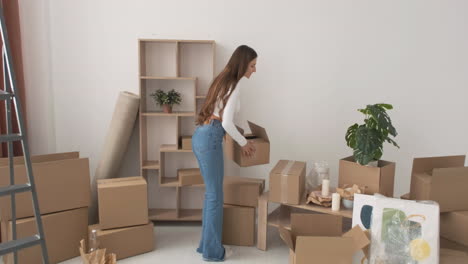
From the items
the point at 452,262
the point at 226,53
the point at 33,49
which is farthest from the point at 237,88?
the point at 33,49

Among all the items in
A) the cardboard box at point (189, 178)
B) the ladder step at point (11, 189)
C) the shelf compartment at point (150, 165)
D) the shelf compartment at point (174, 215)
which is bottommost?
the shelf compartment at point (174, 215)

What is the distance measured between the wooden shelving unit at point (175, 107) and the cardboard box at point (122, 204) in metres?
0.50

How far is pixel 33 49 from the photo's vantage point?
11.4ft

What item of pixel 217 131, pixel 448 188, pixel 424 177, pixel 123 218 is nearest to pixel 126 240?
pixel 123 218

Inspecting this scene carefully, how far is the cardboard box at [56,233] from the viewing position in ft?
8.96

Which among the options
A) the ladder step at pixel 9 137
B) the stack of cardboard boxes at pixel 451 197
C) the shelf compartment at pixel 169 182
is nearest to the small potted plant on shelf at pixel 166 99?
the shelf compartment at pixel 169 182

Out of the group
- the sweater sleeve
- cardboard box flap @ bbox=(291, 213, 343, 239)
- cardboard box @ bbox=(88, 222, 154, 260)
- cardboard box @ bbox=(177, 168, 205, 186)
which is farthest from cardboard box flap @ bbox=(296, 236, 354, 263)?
cardboard box @ bbox=(177, 168, 205, 186)

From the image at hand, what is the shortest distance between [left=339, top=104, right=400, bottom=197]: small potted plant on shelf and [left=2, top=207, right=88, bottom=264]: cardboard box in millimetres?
2006

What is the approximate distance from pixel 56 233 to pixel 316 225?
1831 millimetres

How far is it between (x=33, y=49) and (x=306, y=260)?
2.86 metres

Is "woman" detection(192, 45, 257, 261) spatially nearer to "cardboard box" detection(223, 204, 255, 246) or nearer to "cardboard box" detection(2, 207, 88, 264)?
"cardboard box" detection(223, 204, 255, 246)

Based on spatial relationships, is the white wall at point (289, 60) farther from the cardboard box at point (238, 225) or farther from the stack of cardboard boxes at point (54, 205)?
the cardboard box at point (238, 225)

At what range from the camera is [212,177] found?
9.30 ft

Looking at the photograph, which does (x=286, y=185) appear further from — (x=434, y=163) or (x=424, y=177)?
(x=434, y=163)
